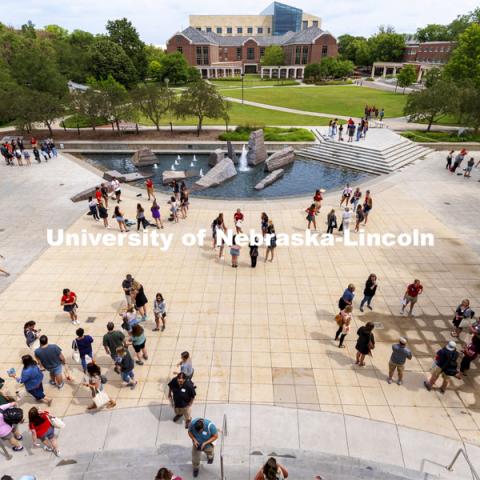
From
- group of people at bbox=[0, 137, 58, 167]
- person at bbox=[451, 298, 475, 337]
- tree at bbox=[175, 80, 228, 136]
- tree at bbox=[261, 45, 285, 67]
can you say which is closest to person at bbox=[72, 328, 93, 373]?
person at bbox=[451, 298, 475, 337]

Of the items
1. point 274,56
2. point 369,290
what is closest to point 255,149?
point 369,290

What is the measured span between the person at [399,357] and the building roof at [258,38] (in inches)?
4563

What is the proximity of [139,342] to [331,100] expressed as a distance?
5985 cm

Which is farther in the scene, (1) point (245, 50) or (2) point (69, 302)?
(1) point (245, 50)

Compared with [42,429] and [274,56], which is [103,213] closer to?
[42,429]

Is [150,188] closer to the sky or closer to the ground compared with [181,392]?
closer to the sky

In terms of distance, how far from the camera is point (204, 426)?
6562mm

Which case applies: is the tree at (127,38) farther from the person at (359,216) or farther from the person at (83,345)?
the person at (83,345)

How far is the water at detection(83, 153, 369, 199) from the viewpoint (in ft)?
79.5

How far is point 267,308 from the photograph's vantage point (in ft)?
39.9

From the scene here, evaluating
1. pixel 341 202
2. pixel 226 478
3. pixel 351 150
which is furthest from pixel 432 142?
pixel 226 478

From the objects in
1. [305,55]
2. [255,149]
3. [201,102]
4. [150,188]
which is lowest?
[150,188]

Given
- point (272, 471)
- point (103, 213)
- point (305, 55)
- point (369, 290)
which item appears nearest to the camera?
point (272, 471)

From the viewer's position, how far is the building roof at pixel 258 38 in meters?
106
